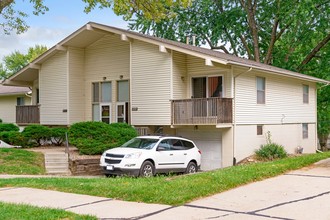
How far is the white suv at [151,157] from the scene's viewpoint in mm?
15424

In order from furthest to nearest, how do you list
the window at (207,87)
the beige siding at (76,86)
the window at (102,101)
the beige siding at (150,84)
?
the beige siding at (76,86) < the window at (102,101) < the beige siding at (150,84) < the window at (207,87)

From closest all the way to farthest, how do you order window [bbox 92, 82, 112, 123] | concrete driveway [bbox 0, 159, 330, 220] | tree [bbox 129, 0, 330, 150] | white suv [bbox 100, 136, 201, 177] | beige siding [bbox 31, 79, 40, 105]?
concrete driveway [bbox 0, 159, 330, 220] → white suv [bbox 100, 136, 201, 177] → window [bbox 92, 82, 112, 123] → beige siding [bbox 31, 79, 40, 105] → tree [bbox 129, 0, 330, 150]

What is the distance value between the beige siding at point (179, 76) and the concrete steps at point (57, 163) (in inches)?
239

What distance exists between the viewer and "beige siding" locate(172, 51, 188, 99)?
21.2m

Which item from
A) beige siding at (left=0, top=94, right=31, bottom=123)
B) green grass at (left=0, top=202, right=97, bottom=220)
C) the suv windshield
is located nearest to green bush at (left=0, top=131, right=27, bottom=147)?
the suv windshield

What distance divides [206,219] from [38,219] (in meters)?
2.91

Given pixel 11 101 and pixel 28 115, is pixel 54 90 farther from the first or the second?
pixel 11 101

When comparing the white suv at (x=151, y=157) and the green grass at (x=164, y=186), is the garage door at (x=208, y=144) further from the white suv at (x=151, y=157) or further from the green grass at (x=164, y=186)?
the green grass at (x=164, y=186)

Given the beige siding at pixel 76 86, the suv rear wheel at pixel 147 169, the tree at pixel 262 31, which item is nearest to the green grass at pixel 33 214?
the suv rear wheel at pixel 147 169

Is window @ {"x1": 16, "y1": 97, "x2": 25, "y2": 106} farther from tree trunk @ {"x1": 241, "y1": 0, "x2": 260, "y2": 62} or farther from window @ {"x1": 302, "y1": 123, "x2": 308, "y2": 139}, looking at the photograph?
window @ {"x1": 302, "y1": 123, "x2": 308, "y2": 139}

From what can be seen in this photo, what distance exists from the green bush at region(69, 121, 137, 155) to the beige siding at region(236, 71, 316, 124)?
5.81 m

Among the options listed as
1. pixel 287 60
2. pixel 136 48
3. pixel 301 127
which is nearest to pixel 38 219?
pixel 136 48

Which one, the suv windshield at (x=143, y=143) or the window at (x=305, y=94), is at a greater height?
the window at (x=305, y=94)

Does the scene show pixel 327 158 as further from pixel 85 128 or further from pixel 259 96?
pixel 85 128
